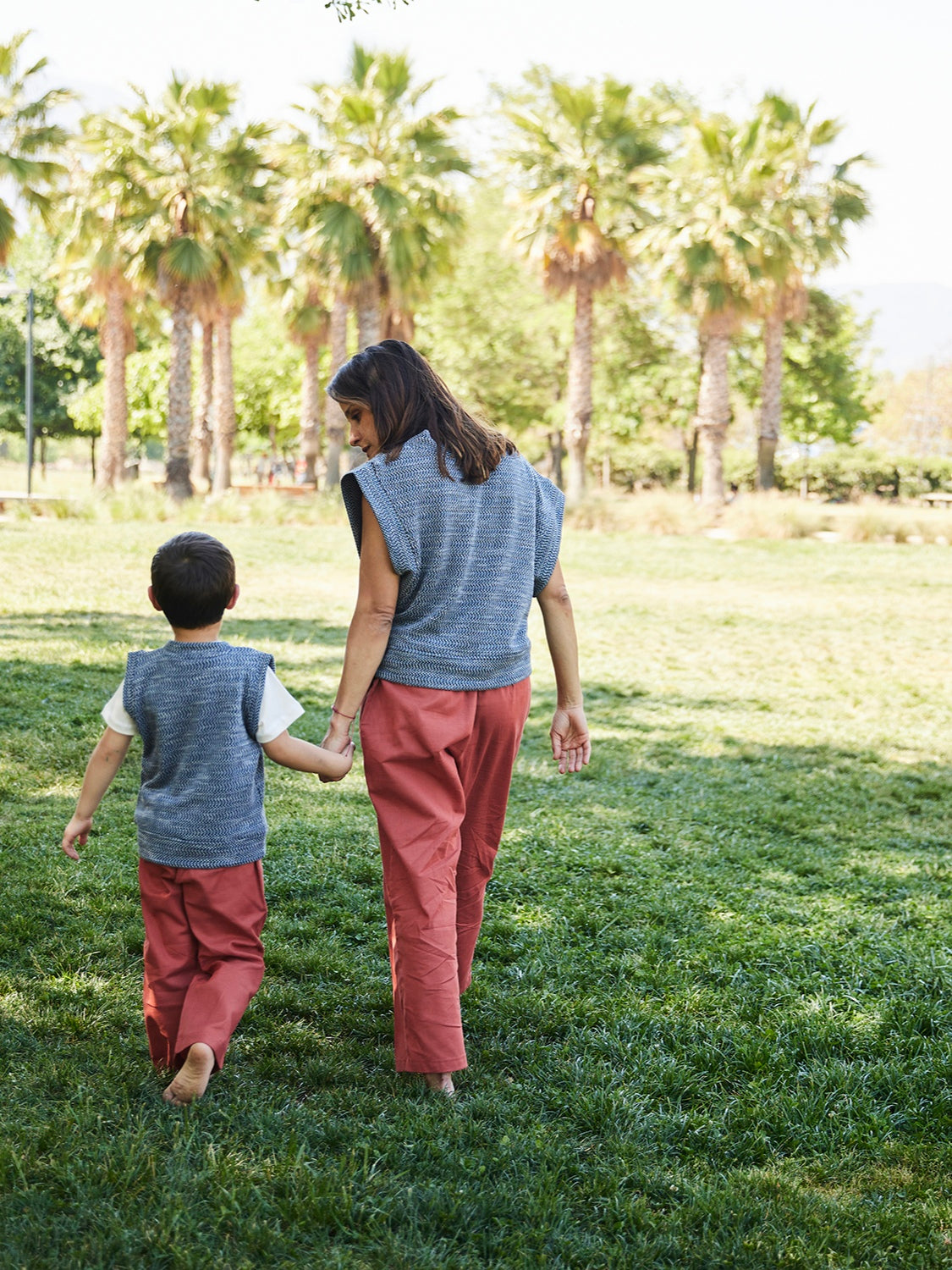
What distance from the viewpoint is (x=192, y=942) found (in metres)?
2.97

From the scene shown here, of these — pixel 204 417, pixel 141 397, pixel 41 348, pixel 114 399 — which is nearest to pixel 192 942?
pixel 204 417

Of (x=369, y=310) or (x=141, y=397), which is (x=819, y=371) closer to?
(x=369, y=310)

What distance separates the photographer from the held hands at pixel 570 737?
337 centimetres

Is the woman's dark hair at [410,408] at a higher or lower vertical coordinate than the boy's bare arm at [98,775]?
higher

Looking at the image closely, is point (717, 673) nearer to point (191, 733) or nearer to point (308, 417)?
point (191, 733)

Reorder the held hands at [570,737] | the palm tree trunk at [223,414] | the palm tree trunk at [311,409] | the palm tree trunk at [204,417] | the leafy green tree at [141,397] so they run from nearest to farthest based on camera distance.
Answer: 1. the held hands at [570,737]
2. the palm tree trunk at [204,417]
3. the palm tree trunk at [223,414]
4. the palm tree trunk at [311,409]
5. the leafy green tree at [141,397]

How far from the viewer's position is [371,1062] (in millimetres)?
3186

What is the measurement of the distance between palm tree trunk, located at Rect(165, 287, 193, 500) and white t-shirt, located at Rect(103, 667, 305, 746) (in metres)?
23.4

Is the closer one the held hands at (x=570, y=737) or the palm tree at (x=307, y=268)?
the held hands at (x=570, y=737)

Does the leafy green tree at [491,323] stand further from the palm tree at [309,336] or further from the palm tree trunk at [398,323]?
the palm tree trunk at [398,323]

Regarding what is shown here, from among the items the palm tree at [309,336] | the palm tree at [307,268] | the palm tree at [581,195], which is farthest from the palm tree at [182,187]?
the palm tree at [581,195]

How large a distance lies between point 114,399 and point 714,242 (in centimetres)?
1547

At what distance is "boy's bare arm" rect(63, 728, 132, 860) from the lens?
290cm

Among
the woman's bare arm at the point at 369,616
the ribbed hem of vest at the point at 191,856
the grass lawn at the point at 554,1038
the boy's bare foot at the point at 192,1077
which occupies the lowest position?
the grass lawn at the point at 554,1038
